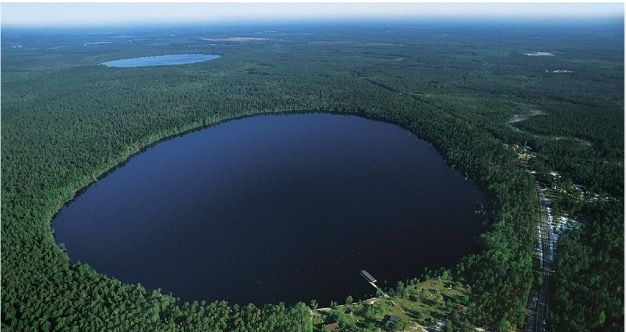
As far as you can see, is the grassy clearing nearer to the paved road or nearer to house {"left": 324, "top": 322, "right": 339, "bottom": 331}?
house {"left": 324, "top": 322, "right": 339, "bottom": 331}

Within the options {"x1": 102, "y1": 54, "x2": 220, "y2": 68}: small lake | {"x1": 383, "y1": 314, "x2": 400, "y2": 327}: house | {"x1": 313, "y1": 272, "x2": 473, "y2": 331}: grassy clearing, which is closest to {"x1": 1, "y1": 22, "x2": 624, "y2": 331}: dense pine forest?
{"x1": 313, "y1": 272, "x2": 473, "y2": 331}: grassy clearing

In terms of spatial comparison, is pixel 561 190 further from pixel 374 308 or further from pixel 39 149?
pixel 39 149

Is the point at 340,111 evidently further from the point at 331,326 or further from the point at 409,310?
the point at 331,326

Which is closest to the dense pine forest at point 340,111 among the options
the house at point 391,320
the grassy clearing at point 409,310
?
the grassy clearing at point 409,310

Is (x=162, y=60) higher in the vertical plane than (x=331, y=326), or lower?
higher

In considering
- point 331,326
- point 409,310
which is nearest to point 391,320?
point 409,310

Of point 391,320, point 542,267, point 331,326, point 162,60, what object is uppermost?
point 162,60

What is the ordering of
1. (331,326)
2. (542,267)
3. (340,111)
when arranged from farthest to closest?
(340,111) → (542,267) → (331,326)
